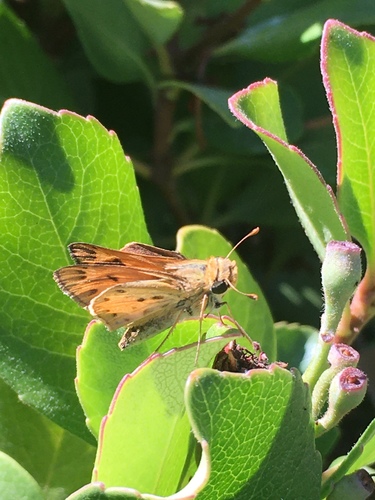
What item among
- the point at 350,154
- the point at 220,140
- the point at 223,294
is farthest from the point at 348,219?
the point at 220,140

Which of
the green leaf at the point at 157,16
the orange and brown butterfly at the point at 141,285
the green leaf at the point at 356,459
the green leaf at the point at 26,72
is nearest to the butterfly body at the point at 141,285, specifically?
the orange and brown butterfly at the point at 141,285

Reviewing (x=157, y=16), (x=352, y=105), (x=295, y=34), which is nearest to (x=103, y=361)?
(x=352, y=105)

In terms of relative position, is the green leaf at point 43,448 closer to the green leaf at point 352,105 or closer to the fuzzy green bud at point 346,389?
the fuzzy green bud at point 346,389

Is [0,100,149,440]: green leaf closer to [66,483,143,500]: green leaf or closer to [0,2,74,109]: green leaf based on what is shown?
[66,483,143,500]: green leaf

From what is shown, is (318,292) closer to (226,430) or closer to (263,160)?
(263,160)

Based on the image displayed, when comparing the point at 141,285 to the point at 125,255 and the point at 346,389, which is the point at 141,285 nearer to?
the point at 125,255

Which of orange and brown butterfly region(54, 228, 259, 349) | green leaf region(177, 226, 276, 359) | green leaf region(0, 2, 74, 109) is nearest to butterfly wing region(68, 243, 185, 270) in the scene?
orange and brown butterfly region(54, 228, 259, 349)

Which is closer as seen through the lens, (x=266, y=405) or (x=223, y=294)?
(x=266, y=405)
